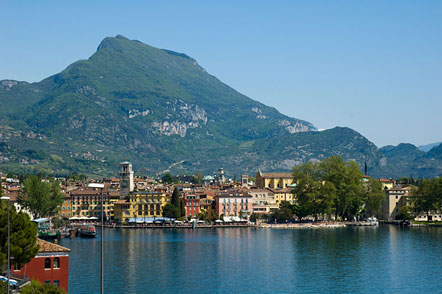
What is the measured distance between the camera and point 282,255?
3258 inches

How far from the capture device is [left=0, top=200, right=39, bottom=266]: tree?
4262 centimetres

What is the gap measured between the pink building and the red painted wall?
10075 centimetres

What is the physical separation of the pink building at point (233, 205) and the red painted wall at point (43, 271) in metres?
101

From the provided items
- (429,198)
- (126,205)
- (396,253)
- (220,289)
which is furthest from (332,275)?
(126,205)

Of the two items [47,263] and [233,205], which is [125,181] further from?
[47,263]

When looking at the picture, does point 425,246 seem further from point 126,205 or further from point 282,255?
point 126,205

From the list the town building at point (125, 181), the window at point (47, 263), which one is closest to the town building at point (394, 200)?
the town building at point (125, 181)

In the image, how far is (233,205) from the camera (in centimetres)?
14812

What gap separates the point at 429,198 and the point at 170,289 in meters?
89.1

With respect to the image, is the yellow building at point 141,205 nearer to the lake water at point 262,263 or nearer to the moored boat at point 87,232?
the moored boat at point 87,232

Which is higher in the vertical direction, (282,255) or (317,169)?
(317,169)

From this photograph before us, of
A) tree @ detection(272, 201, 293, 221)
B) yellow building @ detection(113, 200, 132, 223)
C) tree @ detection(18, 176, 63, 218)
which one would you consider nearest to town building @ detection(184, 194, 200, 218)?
yellow building @ detection(113, 200, 132, 223)

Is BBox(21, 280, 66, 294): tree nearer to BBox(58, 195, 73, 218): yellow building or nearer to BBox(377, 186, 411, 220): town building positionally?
BBox(58, 195, 73, 218): yellow building

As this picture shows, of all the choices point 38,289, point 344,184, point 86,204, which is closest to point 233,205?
point 344,184
